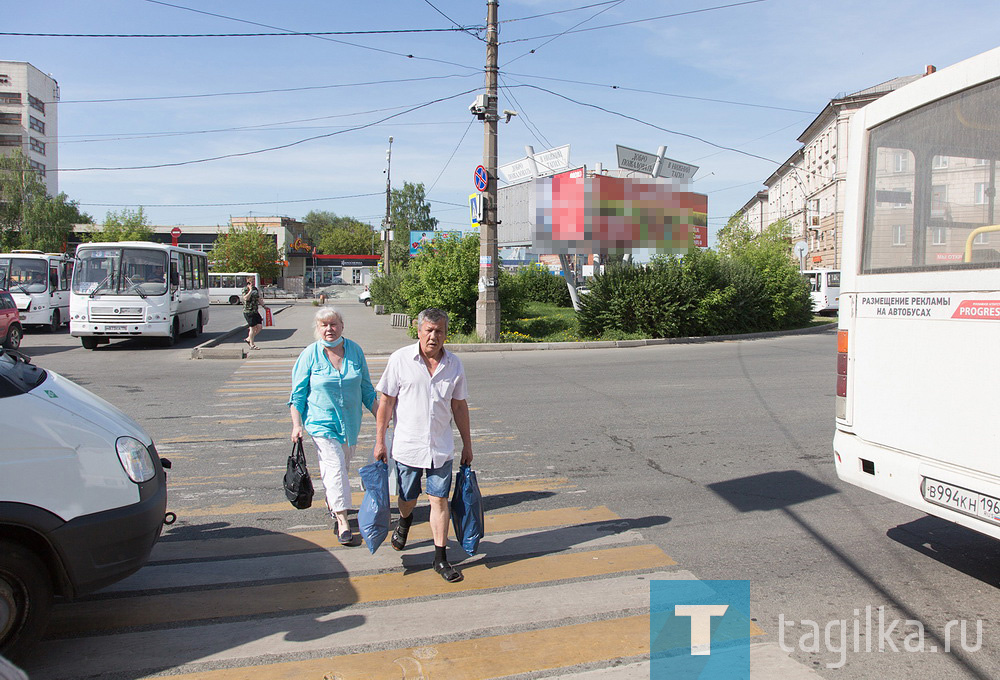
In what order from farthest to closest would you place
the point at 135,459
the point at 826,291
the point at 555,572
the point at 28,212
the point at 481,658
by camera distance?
the point at 28,212, the point at 826,291, the point at 555,572, the point at 135,459, the point at 481,658

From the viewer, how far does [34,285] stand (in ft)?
75.9

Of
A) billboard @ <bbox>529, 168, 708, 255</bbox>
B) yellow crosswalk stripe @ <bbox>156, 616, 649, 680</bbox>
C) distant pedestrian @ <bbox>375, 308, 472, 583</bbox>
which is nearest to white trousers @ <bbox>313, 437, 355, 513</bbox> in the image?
distant pedestrian @ <bbox>375, 308, 472, 583</bbox>

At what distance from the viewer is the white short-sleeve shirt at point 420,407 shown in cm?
452

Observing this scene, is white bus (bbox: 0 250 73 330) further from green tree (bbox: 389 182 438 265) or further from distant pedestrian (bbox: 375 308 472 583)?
green tree (bbox: 389 182 438 265)

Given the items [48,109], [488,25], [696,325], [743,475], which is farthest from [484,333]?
[48,109]

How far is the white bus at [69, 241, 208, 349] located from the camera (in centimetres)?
1786

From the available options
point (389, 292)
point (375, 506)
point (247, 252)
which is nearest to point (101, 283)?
point (375, 506)

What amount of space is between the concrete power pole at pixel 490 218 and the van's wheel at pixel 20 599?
16.9 m

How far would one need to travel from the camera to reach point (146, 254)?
1888 centimetres

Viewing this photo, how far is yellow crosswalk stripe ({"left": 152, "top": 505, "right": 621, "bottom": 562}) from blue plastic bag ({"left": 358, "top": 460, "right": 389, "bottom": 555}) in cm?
59

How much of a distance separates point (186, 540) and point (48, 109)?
353 ft

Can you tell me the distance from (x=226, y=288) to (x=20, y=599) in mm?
53841

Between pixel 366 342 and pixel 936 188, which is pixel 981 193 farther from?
pixel 366 342

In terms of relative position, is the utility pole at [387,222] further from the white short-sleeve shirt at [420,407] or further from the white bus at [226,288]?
the white short-sleeve shirt at [420,407]
